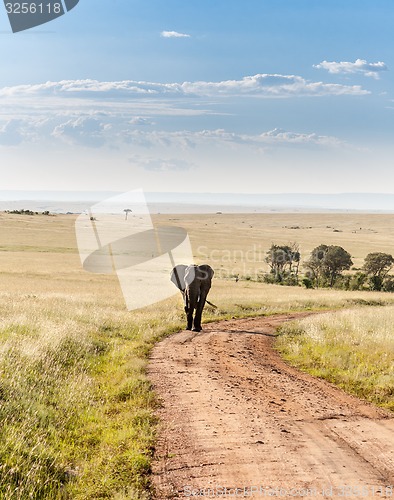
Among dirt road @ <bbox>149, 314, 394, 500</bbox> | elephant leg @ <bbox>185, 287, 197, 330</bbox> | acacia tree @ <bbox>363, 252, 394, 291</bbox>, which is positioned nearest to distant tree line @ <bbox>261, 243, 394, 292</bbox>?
acacia tree @ <bbox>363, 252, 394, 291</bbox>

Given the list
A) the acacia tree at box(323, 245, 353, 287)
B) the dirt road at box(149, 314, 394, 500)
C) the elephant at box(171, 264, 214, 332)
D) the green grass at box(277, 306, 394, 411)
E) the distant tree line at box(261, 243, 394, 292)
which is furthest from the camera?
the acacia tree at box(323, 245, 353, 287)

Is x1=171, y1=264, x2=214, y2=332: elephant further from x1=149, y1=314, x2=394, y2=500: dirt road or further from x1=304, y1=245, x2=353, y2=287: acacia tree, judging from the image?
x1=304, y1=245, x2=353, y2=287: acacia tree

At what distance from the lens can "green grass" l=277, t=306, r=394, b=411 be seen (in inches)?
450

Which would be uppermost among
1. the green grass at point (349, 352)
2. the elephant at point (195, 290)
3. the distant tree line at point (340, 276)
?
the elephant at point (195, 290)

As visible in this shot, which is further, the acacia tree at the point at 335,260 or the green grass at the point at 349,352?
the acacia tree at the point at 335,260

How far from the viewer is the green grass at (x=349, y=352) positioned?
11428 mm

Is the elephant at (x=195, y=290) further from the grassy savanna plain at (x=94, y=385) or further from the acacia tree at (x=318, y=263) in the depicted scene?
the acacia tree at (x=318, y=263)

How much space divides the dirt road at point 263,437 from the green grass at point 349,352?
0.59 metres

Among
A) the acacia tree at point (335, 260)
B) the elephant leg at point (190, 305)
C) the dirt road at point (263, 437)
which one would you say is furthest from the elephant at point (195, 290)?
the acacia tree at point (335, 260)

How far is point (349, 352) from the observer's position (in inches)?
575

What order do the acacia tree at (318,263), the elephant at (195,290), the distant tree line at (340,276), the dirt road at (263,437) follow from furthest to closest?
the acacia tree at (318,263), the distant tree line at (340,276), the elephant at (195,290), the dirt road at (263,437)

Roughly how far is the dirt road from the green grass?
594mm

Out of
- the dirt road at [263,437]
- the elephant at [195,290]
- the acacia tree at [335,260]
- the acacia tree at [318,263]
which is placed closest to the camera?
the dirt road at [263,437]

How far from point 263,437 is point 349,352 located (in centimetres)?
745
